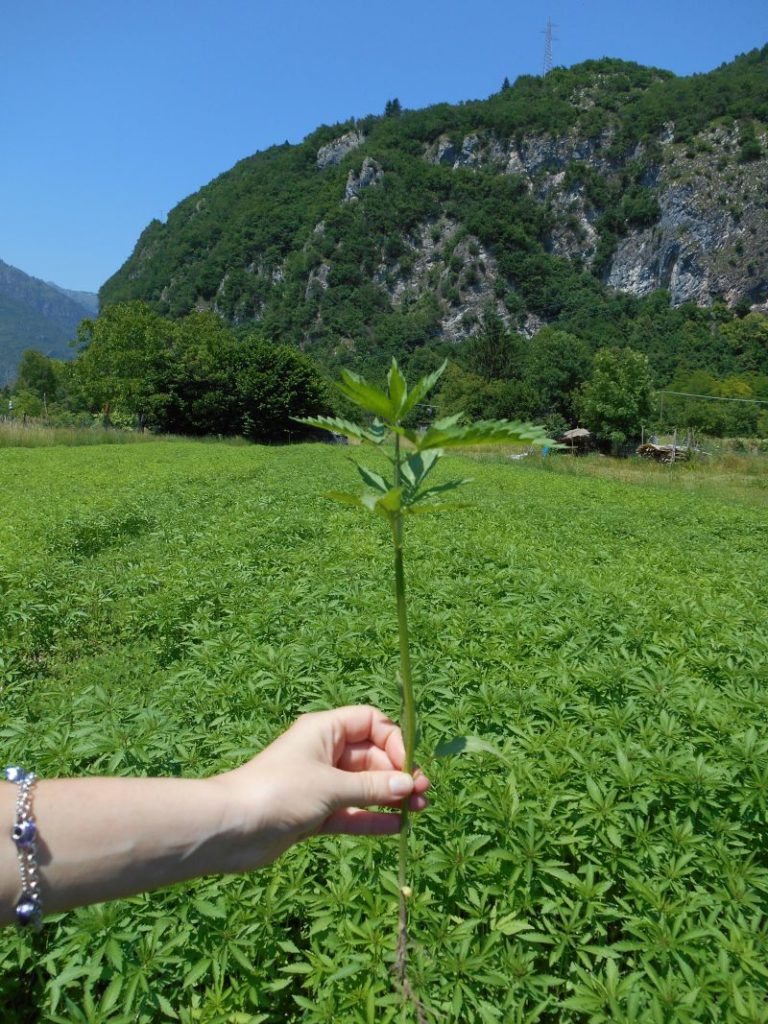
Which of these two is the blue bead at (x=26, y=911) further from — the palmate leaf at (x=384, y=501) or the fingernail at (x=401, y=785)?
the palmate leaf at (x=384, y=501)

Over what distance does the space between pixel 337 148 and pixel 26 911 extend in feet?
544

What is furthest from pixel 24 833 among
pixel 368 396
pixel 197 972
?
pixel 197 972

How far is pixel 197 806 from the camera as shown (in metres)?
1.08

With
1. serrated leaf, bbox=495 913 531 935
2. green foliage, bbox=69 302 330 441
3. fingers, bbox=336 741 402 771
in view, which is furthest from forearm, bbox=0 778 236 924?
green foliage, bbox=69 302 330 441

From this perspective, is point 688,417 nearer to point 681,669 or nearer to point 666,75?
point 681,669

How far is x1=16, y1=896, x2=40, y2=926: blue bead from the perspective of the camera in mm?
947

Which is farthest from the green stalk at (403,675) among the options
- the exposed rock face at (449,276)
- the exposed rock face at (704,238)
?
the exposed rock face at (449,276)

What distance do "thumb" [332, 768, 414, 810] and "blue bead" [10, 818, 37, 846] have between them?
1.68ft

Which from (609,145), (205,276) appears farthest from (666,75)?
(205,276)

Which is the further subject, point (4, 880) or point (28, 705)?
point (28, 705)

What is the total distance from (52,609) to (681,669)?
16.1 ft

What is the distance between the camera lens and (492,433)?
3.03 feet

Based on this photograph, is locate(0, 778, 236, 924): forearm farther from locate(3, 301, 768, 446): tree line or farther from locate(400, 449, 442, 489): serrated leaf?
locate(3, 301, 768, 446): tree line

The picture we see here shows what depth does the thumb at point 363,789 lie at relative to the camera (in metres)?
1.17
